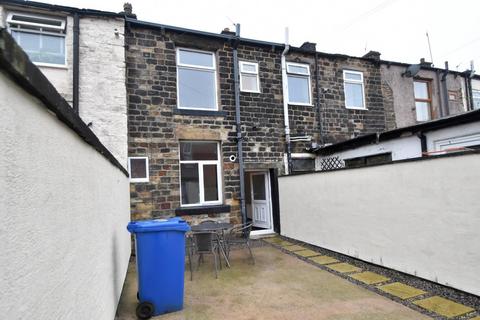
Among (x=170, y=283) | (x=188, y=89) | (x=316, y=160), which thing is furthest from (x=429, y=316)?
(x=188, y=89)

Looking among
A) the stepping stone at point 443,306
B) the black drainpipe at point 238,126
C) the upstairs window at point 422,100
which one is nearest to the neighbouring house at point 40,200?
the stepping stone at point 443,306

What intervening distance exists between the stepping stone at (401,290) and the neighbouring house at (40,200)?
3.95 metres

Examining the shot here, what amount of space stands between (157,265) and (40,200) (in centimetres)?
268

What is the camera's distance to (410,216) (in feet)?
15.6

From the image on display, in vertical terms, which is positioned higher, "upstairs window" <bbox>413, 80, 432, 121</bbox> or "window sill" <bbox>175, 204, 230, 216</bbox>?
"upstairs window" <bbox>413, 80, 432, 121</bbox>

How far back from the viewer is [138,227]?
3639mm

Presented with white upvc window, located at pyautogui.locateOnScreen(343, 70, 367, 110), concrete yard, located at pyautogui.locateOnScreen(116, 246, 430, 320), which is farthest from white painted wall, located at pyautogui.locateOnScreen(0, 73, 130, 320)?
white upvc window, located at pyautogui.locateOnScreen(343, 70, 367, 110)

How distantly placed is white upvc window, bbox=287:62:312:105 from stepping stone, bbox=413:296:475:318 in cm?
664

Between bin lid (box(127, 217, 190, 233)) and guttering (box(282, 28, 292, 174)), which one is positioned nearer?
bin lid (box(127, 217, 190, 233))

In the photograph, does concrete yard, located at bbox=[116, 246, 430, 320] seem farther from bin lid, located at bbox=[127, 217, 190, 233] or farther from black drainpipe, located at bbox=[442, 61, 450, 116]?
black drainpipe, located at bbox=[442, 61, 450, 116]

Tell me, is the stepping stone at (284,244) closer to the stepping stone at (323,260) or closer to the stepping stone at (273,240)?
the stepping stone at (273,240)

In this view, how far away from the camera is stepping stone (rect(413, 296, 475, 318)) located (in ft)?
11.8

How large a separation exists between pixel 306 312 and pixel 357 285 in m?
1.31

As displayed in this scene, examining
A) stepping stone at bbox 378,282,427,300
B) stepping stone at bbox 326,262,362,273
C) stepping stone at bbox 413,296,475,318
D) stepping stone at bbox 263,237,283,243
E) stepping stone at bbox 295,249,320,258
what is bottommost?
stepping stone at bbox 413,296,475,318
